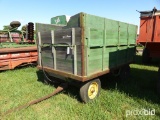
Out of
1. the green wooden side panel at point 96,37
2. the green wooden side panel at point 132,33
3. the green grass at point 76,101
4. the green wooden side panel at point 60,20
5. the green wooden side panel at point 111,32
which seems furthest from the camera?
the green wooden side panel at point 60,20

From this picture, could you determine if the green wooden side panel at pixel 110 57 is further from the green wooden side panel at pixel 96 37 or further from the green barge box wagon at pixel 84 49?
the green wooden side panel at pixel 96 37

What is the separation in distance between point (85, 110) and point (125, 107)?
3.23ft

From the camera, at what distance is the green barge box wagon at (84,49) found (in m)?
3.67

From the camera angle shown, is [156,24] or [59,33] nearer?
[59,33]

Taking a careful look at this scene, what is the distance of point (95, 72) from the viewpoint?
13.4 ft

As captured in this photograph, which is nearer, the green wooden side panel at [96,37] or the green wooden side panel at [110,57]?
the green wooden side panel at [96,37]

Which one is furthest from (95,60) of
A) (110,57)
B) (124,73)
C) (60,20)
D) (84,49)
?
(60,20)

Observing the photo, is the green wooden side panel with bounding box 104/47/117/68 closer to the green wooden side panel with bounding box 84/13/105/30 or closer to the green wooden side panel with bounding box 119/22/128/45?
the green wooden side panel with bounding box 119/22/128/45

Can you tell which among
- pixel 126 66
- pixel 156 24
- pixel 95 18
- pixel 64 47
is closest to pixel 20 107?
pixel 64 47

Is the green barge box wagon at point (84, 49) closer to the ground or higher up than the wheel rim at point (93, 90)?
higher up

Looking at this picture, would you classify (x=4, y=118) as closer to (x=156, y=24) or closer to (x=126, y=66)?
(x=126, y=66)

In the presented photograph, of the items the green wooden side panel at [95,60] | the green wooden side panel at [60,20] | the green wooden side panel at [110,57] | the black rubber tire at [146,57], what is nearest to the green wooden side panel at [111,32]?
the green wooden side panel at [110,57]

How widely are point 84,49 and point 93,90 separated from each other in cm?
126

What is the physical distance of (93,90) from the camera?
4270 mm
